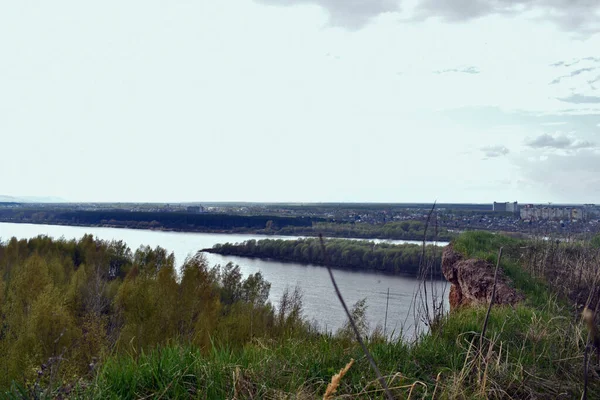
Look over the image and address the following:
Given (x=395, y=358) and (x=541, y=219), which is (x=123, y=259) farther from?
(x=395, y=358)

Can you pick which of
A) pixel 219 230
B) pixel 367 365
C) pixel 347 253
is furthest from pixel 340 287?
Result: pixel 219 230

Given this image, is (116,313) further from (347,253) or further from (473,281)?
(347,253)

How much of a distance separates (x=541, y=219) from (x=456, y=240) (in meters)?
1.66

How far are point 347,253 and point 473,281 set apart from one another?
25.2 metres

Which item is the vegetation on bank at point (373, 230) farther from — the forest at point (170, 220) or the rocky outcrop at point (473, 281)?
the rocky outcrop at point (473, 281)

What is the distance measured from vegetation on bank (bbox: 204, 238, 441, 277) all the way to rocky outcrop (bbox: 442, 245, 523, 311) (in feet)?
50.1

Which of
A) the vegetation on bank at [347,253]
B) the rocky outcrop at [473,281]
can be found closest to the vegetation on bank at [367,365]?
the rocky outcrop at [473,281]

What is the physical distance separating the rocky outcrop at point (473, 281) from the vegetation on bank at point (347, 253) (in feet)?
50.1

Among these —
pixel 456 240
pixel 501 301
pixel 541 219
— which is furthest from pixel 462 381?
pixel 541 219

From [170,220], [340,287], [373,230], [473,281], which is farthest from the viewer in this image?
[170,220]

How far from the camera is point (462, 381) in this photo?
2.42m

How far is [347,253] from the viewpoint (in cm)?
3173

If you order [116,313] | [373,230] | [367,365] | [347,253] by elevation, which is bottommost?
[116,313]

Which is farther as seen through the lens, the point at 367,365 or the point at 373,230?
the point at 373,230
